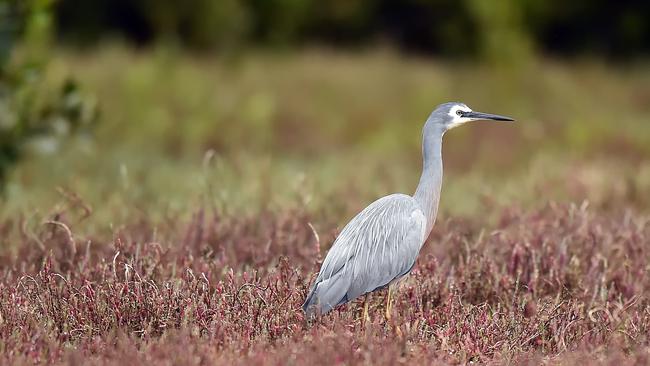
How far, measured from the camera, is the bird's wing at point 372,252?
193 inches

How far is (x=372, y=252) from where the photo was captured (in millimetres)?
5047

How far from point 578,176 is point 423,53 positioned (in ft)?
46.9

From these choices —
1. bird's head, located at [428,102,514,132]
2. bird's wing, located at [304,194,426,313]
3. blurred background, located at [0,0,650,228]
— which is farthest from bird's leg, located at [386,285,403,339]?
blurred background, located at [0,0,650,228]

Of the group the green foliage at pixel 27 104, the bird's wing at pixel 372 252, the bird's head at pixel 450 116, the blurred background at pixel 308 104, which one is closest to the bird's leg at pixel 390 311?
the bird's wing at pixel 372 252

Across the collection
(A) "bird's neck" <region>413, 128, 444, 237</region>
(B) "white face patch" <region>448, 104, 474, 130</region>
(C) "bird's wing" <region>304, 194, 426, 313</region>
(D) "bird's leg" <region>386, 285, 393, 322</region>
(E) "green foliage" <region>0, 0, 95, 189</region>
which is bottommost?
(E) "green foliage" <region>0, 0, 95, 189</region>

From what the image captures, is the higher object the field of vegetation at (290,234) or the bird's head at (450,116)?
the bird's head at (450,116)

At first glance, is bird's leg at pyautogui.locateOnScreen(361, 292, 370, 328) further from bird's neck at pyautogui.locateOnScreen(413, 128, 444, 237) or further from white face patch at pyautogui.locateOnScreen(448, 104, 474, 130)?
white face patch at pyautogui.locateOnScreen(448, 104, 474, 130)

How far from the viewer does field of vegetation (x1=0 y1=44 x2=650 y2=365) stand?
4.58 m

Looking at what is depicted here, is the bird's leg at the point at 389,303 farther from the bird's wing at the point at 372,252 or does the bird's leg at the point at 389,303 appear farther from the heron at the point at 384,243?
the bird's wing at the point at 372,252

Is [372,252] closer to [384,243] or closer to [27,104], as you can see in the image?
[384,243]

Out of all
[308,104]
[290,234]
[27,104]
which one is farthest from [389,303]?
[308,104]

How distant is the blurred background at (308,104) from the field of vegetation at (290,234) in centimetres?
6

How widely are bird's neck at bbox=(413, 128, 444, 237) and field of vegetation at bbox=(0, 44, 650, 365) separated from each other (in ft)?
1.12

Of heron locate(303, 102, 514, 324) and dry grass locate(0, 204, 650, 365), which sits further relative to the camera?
heron locate(303, 102, 514, 324)
